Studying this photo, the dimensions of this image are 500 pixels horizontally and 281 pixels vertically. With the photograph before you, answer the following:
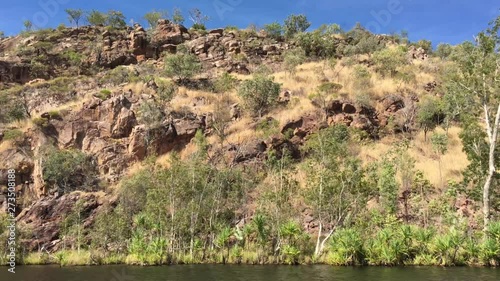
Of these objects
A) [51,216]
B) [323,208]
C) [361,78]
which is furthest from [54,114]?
[361,78]

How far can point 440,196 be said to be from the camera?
33531 millimetres

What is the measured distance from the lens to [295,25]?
88.4 metres

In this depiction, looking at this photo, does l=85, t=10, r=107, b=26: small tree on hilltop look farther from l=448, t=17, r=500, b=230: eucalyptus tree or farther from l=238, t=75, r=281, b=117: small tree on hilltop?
l=448, t=17, r=500, b=230: eucalyptus tree

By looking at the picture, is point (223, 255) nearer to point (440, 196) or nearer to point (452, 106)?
point (440, 196)

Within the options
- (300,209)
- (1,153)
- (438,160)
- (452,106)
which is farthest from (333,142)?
(1,153)

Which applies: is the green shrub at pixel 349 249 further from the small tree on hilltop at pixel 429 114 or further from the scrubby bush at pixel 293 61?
the scrubby bush at pixel 293 61

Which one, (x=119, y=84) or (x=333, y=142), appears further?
(x=119, y=84)

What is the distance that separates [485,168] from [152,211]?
24.4 m

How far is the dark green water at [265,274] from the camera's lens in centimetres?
2073

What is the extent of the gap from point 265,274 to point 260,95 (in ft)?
98.2

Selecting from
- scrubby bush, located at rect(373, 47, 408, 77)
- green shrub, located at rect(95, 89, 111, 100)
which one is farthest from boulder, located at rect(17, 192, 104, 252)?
scrubby bush, located at rect(373, 47, 408, 77)

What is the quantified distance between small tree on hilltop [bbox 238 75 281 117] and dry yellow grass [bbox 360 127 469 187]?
13099mm

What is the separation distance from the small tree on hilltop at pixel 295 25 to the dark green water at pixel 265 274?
2651 inches

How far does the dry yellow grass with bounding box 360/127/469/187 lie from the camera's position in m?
36.7
